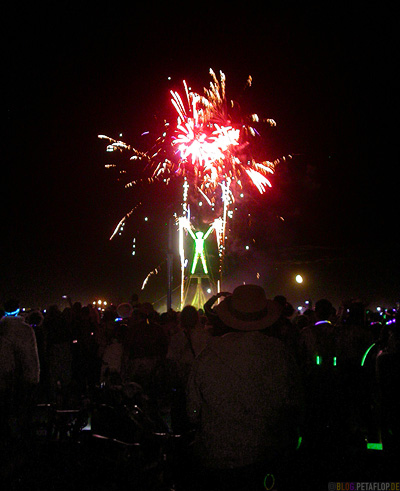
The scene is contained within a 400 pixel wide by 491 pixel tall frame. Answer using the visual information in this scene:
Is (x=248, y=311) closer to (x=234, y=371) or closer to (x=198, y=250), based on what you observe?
(x=234, y=371)

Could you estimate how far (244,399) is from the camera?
381cm

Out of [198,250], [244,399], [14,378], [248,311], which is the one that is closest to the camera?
[244,399]

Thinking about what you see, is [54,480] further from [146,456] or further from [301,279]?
[301,279]

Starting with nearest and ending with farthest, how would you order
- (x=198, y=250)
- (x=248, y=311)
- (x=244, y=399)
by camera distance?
(x=244, y=399), (x=248, y=311), (x=198, y=250)

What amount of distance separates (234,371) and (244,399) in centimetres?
20

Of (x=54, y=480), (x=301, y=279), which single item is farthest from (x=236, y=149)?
(x=54, y=480)

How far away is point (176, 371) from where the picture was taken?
8.07 m

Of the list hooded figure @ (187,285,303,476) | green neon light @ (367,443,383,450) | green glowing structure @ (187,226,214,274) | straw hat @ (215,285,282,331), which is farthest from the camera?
green glowing structure @ (187,226,214,274)

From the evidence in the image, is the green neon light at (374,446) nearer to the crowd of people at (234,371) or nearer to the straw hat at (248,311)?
the crowd of people at (234,371)

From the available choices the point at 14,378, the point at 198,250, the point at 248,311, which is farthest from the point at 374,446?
the point at 198,250

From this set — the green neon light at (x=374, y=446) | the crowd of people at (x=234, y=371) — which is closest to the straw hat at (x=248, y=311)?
the crowd of people at (x=234, y=371)

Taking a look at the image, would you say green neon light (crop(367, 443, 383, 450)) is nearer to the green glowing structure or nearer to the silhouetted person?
the silhouetted person

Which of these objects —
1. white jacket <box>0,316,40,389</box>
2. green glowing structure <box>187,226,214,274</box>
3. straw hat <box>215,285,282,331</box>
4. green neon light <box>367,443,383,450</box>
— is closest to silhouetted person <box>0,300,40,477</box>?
white jacket <box>0,316,40,389</box>

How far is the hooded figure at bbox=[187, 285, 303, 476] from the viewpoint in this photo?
12.3ft
